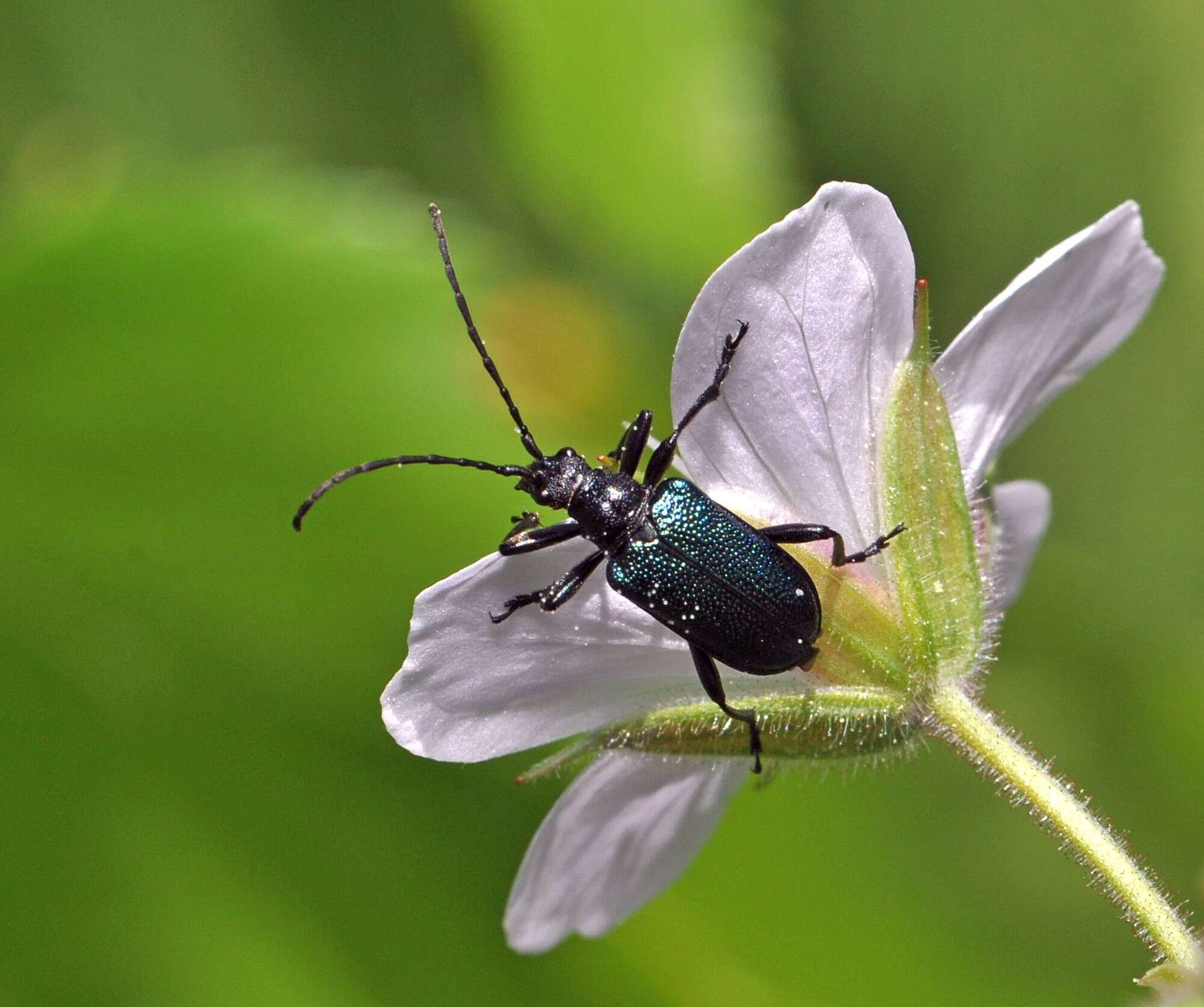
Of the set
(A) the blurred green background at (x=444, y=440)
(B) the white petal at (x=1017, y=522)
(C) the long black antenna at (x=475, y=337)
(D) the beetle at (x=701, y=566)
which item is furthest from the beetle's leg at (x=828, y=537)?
(A) the blurred green background at (x=444, y=440)

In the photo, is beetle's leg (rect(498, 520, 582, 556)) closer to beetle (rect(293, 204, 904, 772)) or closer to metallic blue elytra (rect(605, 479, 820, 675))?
beetle (rect(293, 204, 904, 772))

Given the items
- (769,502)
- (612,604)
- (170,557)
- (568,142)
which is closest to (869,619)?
(769,502)

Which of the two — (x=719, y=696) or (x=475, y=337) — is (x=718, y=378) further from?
(x=475, y=337)

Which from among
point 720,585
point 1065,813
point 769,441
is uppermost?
point 769,441

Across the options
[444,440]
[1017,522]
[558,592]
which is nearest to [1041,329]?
[1017,522]

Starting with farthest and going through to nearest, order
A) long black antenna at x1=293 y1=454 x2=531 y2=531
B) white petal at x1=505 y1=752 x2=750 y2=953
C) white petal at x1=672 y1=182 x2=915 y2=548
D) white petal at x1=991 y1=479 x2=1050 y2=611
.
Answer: white petal at x1=991 y1=479 x2=1050 y2=611 < long black antenna at x1=293 y1=454 x2=531 y2=531 < white petal at x1=505 y1=752 x2=750 y2=953 < white petal at x1=672 y1=182 x2=915 y2=548

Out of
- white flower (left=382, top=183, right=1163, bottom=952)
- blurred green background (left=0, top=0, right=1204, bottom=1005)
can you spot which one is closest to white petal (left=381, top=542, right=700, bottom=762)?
white flower (left=382, top=183, right=1163, bottom=952)

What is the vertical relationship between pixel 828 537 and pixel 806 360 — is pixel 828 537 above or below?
below

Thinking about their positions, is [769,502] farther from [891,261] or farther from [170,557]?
[170,557]
